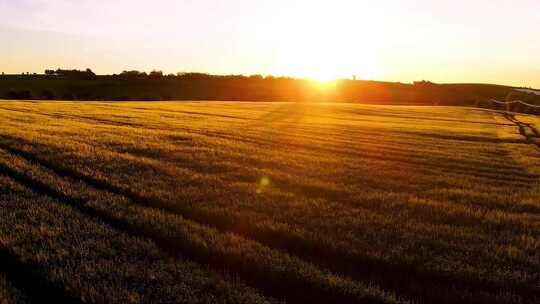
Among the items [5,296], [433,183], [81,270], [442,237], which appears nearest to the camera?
[5,296]

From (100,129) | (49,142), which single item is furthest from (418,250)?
(100,129)

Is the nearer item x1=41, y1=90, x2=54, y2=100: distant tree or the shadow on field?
the shadow on field

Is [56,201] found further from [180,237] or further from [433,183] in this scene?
[433,183]

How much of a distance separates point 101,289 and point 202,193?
525 cm

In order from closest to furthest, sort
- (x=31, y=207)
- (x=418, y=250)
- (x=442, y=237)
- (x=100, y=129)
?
(x=418, y=250)
(x=442, y=237)
(x=31, y=207)
(x=100, y=129)

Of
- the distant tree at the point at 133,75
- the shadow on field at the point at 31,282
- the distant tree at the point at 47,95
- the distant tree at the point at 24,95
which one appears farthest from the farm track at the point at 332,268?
the distant tree at the point at 133,75

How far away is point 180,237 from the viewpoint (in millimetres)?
8273

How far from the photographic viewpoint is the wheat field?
21.4 feet

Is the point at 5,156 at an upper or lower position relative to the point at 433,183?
upper

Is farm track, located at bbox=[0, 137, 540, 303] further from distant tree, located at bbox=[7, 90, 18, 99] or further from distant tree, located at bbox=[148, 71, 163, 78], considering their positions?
distant tree, located at bbox=[148, 71, 163, 78]

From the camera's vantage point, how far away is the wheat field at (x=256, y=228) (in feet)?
21.4

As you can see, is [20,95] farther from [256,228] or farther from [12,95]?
[256,228]

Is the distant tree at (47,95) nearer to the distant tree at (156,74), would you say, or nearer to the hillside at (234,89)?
the hillside at (234,89)

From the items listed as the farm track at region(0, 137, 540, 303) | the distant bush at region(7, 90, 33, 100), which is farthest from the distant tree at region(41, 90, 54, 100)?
the farm track at region(0, 137, 540, 303)
